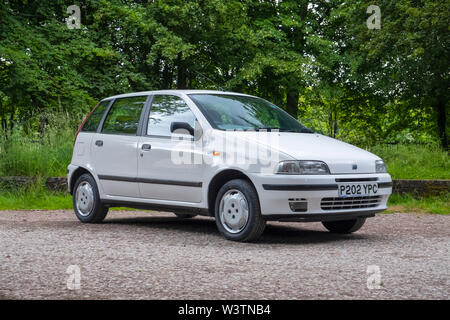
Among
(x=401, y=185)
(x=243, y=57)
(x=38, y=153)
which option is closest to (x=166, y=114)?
(x=401, y=185)

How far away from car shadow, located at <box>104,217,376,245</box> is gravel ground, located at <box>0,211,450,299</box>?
1cm

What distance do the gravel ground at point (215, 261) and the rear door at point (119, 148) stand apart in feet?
1.93

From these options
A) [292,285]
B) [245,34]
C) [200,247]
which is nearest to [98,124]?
[200,247]

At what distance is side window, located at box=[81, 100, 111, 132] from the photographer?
9.03m

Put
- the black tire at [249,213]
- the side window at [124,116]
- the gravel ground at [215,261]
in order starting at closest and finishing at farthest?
the gravel ground at [215,261] < the black tire at [249,213] < the side window at [124,116]

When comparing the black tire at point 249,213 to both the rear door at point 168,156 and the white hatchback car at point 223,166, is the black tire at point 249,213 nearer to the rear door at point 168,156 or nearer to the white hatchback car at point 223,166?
the white hatchback car at point 223,166

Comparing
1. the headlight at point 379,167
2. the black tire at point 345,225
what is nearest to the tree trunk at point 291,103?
the black tire at point 345,225

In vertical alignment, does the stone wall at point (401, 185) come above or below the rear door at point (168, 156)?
below

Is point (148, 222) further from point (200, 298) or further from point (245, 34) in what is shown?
point (245, 34)

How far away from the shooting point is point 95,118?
30.0 ft

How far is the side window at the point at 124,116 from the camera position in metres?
8.34

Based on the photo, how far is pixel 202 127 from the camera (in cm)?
732

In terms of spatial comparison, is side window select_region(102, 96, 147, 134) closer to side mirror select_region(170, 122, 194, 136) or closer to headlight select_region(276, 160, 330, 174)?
side mirror select_region(170, 122, 194, 136)

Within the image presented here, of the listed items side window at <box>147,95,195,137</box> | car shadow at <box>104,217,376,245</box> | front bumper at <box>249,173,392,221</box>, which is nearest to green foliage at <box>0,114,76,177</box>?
car shadow at <box>104,217,376,245</box>
